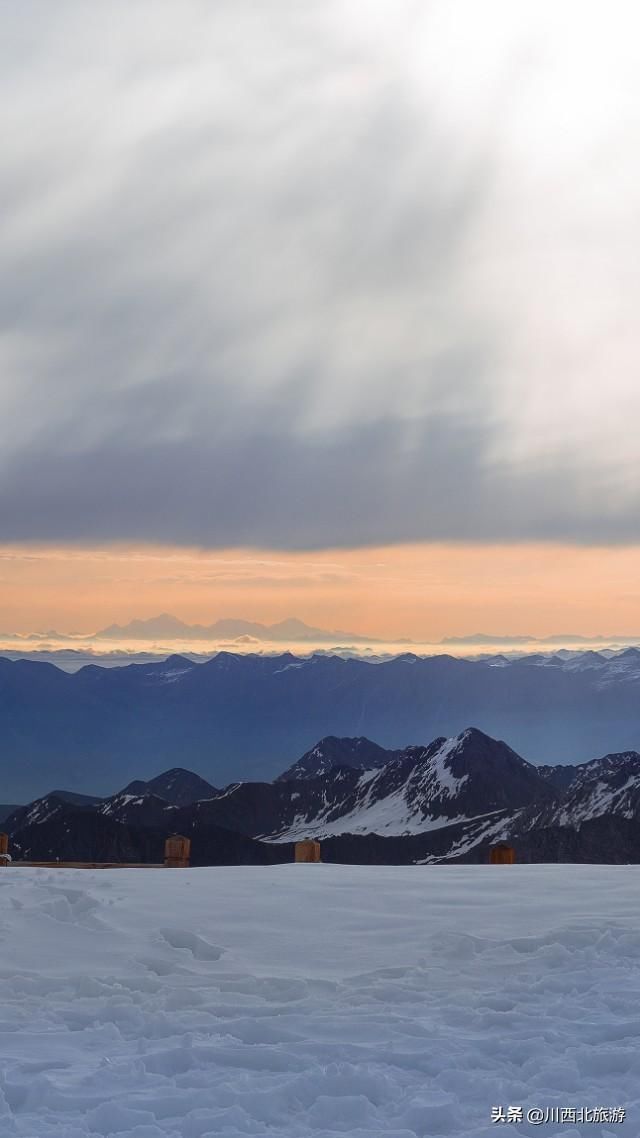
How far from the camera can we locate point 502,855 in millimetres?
15516

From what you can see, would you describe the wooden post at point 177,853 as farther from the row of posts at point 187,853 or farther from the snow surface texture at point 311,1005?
the snow surface texture at point 311,1005

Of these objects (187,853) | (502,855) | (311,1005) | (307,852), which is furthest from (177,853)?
(311,1005)

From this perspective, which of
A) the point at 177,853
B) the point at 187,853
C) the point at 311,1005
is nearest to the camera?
the point at 311,1005

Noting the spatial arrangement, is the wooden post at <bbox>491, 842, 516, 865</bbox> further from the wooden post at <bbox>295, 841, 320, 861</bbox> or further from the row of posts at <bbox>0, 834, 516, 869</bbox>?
the wooden post at <bbox>295, 841, 320, 861</bbox>

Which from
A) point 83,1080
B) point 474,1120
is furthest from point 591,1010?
point 83,1080

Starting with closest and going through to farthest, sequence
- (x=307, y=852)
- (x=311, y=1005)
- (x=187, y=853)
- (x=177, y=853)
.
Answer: (x=311, y=1005) → (x=177, y=853) → (x=187, y=853) → (x=307, y=852)

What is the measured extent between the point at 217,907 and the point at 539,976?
3.44 metres

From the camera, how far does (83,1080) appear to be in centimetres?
607

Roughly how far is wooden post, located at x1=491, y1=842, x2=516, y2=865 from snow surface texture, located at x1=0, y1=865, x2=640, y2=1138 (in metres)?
2.84

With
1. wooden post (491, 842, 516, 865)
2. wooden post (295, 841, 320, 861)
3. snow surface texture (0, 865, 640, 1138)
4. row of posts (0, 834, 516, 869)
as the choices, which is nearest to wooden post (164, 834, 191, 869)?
row of posts (0, 834, 516, 869)

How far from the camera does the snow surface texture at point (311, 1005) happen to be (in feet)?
18.8

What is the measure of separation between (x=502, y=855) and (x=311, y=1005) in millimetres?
8211

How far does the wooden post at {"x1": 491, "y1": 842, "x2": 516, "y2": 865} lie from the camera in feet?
50.3

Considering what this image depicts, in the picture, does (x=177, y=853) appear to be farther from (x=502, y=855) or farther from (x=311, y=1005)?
(x=311, y=1005)
